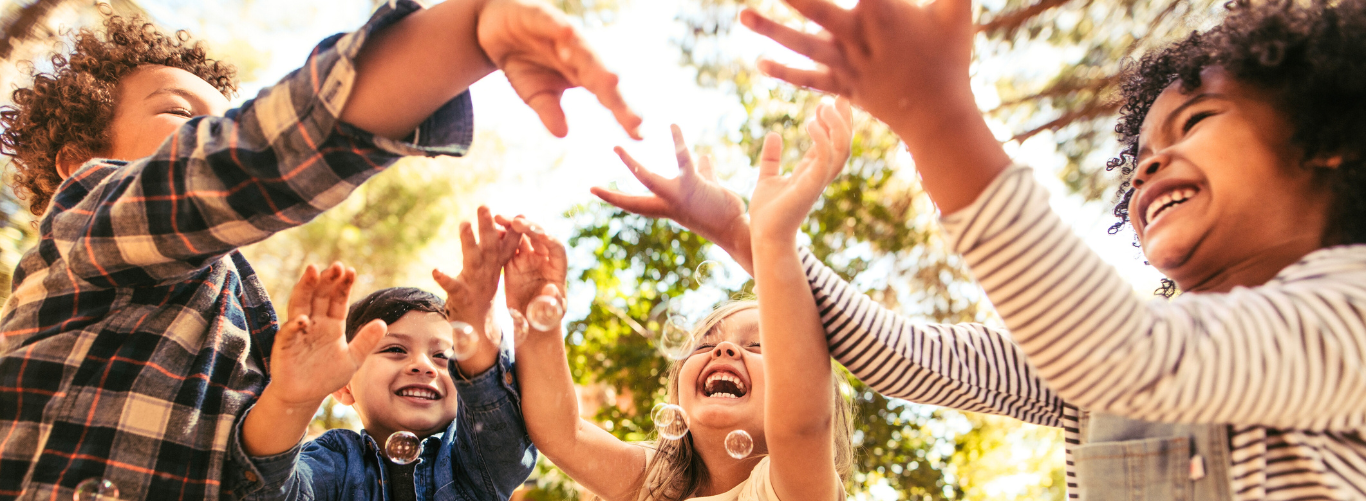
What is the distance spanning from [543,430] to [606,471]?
308 mm

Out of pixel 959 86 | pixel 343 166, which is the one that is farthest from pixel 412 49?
pixel 959 86

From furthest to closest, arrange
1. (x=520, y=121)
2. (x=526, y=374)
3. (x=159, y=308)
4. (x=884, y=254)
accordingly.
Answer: (x=520, y=121) → (x=884, y=254) → (x=526, y=374) → (x=159, y=308)

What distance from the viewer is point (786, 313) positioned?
1452mm

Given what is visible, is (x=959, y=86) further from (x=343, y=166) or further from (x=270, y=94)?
(x=270, y=94)

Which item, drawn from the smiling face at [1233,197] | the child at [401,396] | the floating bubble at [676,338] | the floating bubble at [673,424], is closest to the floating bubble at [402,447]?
the child at [401,396]

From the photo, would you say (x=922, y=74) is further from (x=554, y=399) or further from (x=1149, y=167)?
(x=554, y=399)

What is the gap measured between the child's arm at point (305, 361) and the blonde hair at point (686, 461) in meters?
1.05

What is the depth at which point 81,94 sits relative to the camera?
2.00 meters

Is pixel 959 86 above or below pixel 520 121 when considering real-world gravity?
below

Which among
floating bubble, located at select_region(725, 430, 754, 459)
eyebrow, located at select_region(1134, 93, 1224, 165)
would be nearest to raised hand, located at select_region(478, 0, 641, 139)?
eyebrow, located at select_region(1134, 93, 1224, 165)

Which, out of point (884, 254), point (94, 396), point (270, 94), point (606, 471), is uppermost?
point (884, 254)

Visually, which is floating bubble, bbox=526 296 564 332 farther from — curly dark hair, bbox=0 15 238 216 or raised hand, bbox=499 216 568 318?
curly dark hair, bbox=0 15 238 216

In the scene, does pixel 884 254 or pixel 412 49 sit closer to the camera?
pixel 412 49

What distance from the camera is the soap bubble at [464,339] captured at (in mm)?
1691
